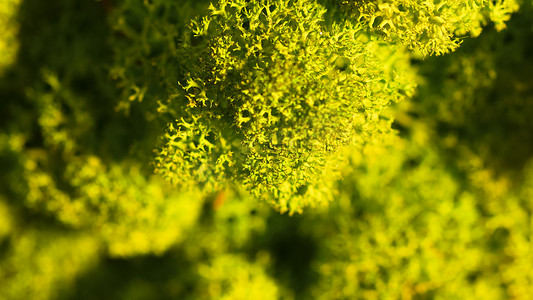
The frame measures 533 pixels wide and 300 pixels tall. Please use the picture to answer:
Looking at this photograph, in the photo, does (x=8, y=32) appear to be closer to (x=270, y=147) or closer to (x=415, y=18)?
(x=270, y=147)

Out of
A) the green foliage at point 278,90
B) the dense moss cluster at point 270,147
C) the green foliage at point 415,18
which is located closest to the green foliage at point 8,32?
the dense moss cluster at point 270,147

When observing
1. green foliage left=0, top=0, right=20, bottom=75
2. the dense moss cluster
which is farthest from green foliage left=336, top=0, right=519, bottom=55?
green foliage left=0, top=0, right=20, bottom=75

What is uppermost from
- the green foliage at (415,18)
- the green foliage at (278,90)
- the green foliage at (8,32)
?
the green foliage at (8,32)

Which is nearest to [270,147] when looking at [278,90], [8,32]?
[278,90]

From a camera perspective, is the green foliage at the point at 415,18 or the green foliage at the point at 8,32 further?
the green foliage at the point at 8,32

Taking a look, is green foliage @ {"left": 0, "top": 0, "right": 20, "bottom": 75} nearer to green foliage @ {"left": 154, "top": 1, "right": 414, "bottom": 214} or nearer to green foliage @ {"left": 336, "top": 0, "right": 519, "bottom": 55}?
green foliage @ {"left": 154, "top": 1, "right": 414, "bottom": 214}

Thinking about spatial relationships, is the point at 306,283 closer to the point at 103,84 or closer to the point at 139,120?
the point at 139,120

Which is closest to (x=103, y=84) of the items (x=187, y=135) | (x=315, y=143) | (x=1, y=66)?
(x=1, y=66)

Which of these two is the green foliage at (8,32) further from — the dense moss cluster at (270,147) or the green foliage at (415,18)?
the green foliage at (415,18)

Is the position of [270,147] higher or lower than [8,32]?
lower
